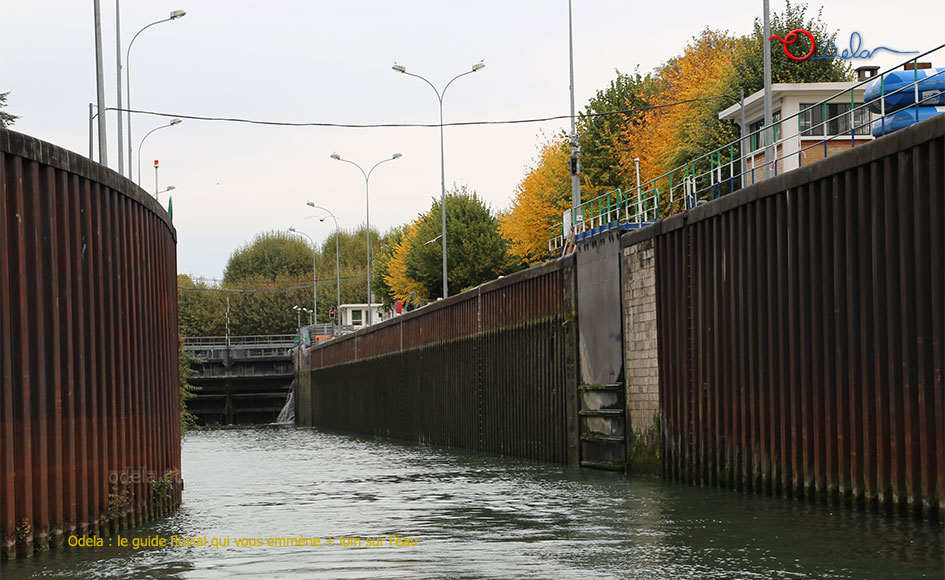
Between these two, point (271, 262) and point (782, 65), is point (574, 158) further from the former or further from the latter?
point (271, 262)

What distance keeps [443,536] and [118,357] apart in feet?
13.6

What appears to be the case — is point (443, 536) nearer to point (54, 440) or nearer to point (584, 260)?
point (54, 440)

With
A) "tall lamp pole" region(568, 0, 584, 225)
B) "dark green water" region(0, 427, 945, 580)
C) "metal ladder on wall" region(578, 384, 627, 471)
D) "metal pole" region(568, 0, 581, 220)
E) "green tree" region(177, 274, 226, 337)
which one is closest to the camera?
"dark green water" region(0, 427, 945, 580)

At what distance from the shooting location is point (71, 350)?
478 inches

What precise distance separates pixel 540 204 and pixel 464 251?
937 cm

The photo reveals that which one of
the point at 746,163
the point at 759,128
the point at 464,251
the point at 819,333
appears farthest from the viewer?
the point at 464,251

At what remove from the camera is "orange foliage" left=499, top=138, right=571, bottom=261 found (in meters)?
62.8

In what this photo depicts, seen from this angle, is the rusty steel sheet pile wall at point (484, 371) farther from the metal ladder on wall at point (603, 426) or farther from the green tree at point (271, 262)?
the green tree at point (271, 262)

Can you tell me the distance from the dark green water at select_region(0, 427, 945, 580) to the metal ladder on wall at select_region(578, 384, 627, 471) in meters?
0.63

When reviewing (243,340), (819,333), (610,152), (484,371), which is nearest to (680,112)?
(610,152)

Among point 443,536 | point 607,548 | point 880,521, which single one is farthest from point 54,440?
point 880,521

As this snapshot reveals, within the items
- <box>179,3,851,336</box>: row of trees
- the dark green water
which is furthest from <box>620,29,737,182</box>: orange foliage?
the dark green water

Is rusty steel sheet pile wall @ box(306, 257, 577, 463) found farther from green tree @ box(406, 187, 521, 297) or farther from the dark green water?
green tree @ box(406, 187, 521, 297)

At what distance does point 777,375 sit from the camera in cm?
1700
